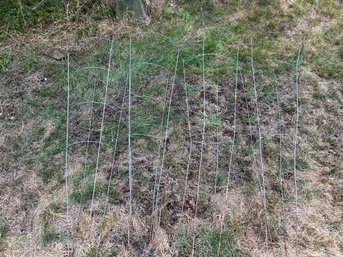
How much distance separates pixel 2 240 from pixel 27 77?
159 centimetres

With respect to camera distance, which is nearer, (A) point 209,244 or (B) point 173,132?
(A) point 209,244

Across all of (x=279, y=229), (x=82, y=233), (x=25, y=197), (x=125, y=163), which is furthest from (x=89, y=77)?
(x=279, y=229)

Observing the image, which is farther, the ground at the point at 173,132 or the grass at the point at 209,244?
the ground at the point at 173,132

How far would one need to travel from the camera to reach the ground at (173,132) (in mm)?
2643

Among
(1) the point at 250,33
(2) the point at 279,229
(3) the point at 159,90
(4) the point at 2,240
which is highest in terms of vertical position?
(1) the point at 250,33

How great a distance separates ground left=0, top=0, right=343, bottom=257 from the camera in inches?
104

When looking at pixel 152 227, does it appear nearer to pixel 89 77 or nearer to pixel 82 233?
pixel 82 233

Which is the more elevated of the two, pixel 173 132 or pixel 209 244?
pixel 173 132

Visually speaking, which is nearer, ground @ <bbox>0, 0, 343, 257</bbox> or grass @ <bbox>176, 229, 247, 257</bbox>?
grass @ <bbox>176, 229, 247, 257</bbox>

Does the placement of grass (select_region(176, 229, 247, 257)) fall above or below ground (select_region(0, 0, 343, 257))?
below

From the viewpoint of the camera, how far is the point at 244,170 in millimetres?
2941

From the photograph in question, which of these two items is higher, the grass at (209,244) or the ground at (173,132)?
the ground at (173,132)

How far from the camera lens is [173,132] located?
319 centimetres

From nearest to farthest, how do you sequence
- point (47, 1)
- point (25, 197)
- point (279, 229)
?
1. point (279, 229)
2. point (25, 197)
3. point (47, 1)
